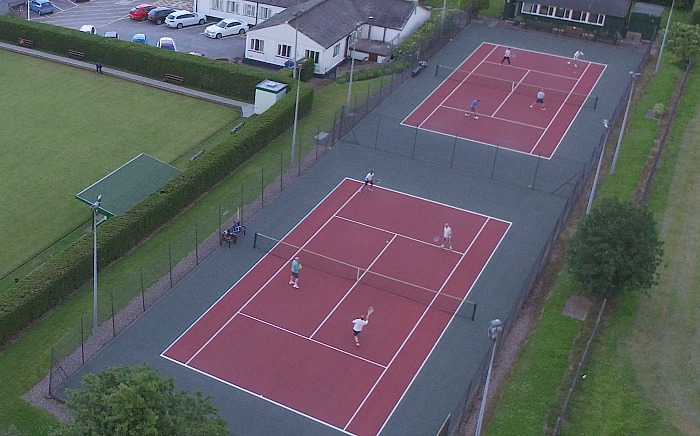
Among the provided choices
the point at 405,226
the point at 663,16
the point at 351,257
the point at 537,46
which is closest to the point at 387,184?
the point at 405,226

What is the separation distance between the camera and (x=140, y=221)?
3406cm

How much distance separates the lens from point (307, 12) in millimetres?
52500

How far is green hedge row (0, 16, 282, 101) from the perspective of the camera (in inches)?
1908

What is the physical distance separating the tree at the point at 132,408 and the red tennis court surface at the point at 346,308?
255 inches

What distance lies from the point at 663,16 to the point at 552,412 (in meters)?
46.3

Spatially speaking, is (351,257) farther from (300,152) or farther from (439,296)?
(300,152)

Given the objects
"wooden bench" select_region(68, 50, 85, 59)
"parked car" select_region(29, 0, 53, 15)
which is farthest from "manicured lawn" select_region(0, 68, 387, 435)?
"parked car" select_region(29, 0, 53, 15)

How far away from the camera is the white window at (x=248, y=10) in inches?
2345

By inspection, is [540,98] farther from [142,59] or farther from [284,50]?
[142,59]

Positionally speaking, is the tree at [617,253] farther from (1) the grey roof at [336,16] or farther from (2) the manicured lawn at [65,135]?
(1) the grey roof at [336,16]

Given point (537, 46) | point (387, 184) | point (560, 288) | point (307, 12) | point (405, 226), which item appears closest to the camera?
point (560, 288)

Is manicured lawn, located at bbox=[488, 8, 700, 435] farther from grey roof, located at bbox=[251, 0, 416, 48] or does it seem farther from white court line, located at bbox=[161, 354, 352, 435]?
grey roof, located at bbox=[251, 0, 416, 48]

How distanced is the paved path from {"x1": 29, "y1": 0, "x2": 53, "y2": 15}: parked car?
737 cm

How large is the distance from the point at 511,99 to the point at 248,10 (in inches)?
845
